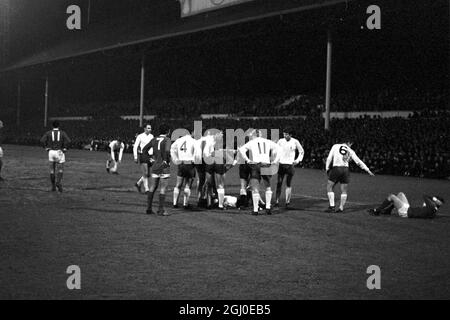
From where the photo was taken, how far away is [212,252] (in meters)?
7.97

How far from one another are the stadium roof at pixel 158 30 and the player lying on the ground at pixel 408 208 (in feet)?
54.0

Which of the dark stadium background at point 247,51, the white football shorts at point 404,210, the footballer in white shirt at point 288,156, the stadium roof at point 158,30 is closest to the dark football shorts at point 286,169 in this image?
the footballer in white shirt at point 288,156

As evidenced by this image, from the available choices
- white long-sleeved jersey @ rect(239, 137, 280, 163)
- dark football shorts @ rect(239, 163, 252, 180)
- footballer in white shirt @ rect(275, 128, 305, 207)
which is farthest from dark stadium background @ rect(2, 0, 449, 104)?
white long-sleeved jersey @ rect(239, 137, 280, 163)

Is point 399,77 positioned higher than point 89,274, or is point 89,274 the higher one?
point 399,77

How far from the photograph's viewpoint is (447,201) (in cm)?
1505

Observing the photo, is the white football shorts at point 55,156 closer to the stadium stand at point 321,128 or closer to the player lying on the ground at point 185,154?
the stadium stand at point 321,128

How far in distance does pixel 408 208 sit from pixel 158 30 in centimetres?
3392

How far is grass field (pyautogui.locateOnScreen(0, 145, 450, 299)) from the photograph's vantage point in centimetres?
595

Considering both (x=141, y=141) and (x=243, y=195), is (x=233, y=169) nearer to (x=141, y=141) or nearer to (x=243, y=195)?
(x=141, y=141)

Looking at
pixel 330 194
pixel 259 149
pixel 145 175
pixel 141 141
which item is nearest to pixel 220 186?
pixel 259 149
